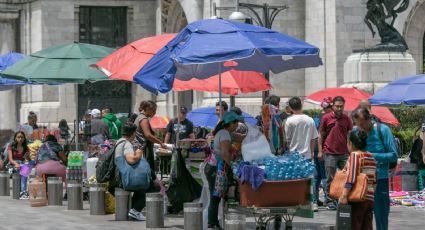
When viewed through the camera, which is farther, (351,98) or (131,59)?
(351,98)

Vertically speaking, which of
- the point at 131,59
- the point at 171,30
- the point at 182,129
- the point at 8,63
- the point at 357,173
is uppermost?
the point at 171,30

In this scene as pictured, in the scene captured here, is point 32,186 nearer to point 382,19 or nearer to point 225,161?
point 225,161

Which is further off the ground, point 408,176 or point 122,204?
point 408,176

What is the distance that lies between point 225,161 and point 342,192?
2.63 m

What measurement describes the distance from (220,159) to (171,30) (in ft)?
85.3

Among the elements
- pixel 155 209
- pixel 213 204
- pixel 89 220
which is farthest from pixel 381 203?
pixel 89 220

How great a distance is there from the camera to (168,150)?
19266 millimetres

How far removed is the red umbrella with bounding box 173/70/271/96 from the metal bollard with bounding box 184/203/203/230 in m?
4.43

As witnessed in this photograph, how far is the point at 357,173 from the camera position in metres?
12.4

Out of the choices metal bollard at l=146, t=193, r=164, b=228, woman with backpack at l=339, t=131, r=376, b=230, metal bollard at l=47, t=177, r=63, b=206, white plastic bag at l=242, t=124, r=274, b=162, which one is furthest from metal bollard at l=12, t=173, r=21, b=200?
→ woman with backpack at l=339, t=131, r=376, b=230

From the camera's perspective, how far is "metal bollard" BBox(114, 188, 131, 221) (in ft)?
57.2

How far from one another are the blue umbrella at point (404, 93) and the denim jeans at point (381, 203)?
7.45 m

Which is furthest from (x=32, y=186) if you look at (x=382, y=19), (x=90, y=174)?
(x=382, y=19)

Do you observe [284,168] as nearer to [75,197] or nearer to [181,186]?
[181,186]
